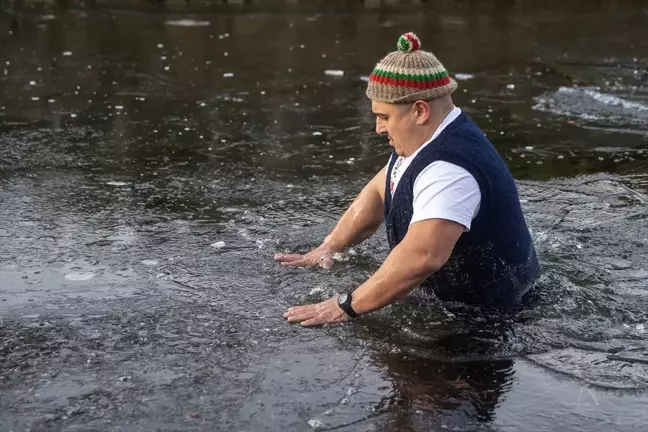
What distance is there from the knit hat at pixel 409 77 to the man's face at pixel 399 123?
0.04 metres

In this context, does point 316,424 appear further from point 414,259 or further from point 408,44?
point 408,44

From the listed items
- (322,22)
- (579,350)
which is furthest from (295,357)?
(322,22)

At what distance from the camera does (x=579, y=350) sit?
3836 mm

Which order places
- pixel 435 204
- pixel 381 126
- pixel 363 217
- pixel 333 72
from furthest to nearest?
pixel 333 72 → pixel 363 217 → pixel 381 126 → pixel 435 204

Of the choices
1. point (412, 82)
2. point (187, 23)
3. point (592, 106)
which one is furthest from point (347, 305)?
point (187, 23)

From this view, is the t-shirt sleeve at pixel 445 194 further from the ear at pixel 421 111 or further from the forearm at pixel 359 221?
the forearm at pixel 359 221

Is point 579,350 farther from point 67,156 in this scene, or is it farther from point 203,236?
point 67,156

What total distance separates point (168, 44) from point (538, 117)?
6.22m

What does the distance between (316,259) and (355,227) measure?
27cm

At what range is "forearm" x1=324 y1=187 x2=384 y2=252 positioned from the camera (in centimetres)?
456

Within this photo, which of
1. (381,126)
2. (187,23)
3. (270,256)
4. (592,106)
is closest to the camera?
(381,126)

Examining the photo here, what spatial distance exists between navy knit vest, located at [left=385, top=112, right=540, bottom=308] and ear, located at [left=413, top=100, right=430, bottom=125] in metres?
0.10

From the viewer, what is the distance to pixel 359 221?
4.61 meters

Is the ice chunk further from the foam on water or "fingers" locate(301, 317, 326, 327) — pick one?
"fingers" locate(301, 317, 326, 327)
